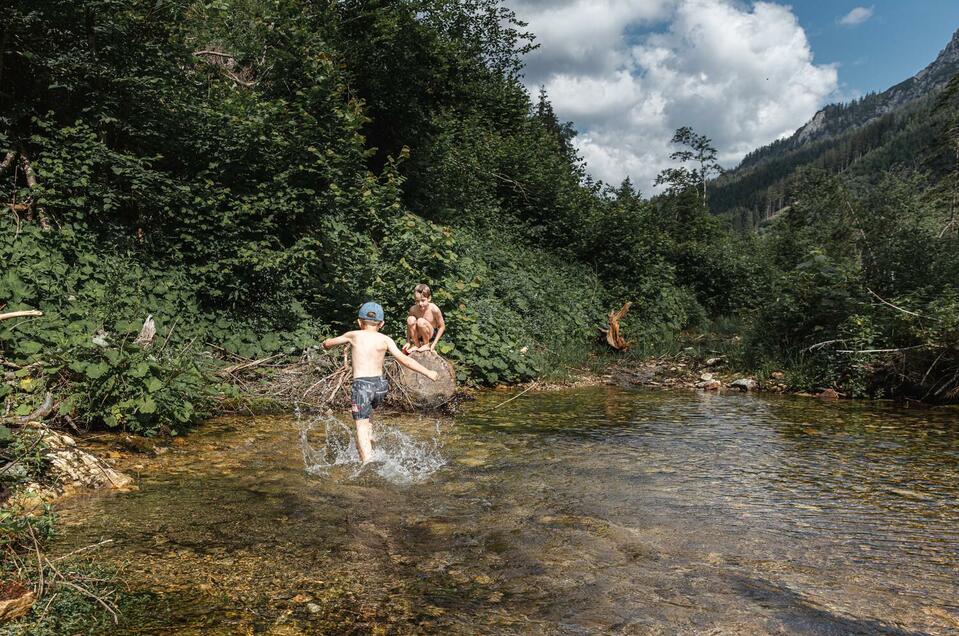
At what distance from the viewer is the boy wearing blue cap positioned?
605 centimetres

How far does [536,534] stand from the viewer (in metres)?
4.28

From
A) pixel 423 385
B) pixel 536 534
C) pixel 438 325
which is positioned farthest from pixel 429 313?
pixel 536 534

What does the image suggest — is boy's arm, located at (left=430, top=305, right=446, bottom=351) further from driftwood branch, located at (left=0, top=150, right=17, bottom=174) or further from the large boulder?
driftwood branch, located at (left=0, top=150, right=17, bottom=174)

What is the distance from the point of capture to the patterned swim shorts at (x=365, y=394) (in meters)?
6.02

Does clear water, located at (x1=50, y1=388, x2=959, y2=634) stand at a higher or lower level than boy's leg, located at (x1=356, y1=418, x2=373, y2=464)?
lower

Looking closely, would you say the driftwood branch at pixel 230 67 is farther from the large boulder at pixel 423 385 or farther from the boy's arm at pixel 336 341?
the boy's arm at pixel 336 341

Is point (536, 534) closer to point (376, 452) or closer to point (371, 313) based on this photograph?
point (376, 452)

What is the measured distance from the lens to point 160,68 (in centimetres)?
1007

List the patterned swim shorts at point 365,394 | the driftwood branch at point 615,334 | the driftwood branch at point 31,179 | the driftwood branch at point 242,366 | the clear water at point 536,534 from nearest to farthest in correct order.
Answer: the clear water at point 536,534, the patterned swim shorts at point 365,394, the driftwood branch at point 242,366, the driftwood branch at point 31,179, the driftwood branch at point 615,334

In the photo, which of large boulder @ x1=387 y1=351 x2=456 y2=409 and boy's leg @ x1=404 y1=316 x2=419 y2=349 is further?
boy's leg @ x1=404 y1=316 x2=419 y2=349

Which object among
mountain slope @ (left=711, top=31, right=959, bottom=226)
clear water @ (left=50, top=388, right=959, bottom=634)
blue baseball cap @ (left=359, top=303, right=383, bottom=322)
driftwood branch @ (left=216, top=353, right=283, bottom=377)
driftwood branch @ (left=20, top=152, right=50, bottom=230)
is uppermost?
mountain slope @ (left=711, top=31, right=959, bottom=226)

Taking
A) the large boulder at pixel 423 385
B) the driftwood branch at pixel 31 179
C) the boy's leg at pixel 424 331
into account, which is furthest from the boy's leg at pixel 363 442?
the driftwood branch at pixel 31 179

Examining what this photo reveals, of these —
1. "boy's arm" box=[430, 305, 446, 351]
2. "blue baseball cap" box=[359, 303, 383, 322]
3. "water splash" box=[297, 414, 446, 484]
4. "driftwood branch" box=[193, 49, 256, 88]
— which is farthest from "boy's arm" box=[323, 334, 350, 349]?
"driftwood branch" box=[193, 49, 256, 88]

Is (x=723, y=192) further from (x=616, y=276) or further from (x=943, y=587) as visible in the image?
(x=943, y=587)
